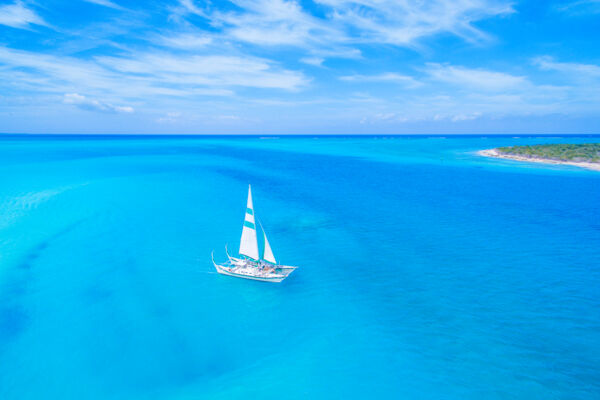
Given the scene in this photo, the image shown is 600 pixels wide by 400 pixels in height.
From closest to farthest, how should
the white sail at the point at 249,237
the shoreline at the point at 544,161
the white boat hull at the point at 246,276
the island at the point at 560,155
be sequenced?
the white boat hull at the point at 246,276 < the white sail at the point at 249,237 < the shoreline at the point at 544,161 < the island at the point at 560,155

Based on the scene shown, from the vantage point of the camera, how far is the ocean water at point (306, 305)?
18.1 meters

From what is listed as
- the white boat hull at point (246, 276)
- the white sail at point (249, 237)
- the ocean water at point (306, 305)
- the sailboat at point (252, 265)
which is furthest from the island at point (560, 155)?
the white sail at point (249, 237)

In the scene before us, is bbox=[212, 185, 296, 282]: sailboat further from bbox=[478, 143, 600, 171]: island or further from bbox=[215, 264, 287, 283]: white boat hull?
bbox=[478, 143, 600, 171]: island

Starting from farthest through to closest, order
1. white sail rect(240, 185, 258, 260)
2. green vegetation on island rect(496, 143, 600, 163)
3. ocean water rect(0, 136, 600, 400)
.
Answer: green vegetation on island rect(496, 143, 600, 163), white sail rect(240, 185, 258, 260), ocean water rect(0, 136, 600, 400)

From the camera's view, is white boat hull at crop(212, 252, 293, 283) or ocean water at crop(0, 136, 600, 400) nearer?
ocean water at crop(0, 136, 600, 400)

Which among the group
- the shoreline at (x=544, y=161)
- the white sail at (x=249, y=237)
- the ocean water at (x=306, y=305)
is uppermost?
the shoreline at (x=544, y=161)

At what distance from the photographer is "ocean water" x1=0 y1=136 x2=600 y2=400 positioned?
1808 cm

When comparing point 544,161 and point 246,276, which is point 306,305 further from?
point 544,161

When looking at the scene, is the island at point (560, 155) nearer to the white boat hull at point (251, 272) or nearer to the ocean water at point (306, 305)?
the ocean water at point (306, 305)

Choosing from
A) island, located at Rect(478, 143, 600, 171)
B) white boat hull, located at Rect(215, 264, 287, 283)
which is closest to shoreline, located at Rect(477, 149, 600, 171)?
island, located at Rect(478, 143, 600, 171)

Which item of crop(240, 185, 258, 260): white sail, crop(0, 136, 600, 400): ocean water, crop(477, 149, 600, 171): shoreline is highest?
crop(477, 149, 600, 171): shoreline

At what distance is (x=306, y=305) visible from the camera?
2489 cm

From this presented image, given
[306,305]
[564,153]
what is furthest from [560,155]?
[306,305]

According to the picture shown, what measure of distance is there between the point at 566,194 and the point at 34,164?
137 m
